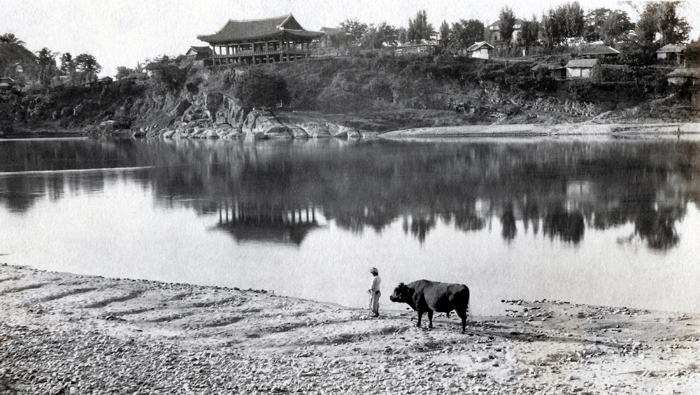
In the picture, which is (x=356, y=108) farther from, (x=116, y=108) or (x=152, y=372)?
(x=152, y=372)

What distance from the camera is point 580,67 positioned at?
73.6 metres

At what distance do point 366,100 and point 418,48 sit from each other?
16091mm

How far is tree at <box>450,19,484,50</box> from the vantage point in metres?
89.9

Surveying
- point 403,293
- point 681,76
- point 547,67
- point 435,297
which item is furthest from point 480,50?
point 435,297

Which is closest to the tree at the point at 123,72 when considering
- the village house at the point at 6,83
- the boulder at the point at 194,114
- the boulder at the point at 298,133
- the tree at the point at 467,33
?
the village house at the point at 6,83

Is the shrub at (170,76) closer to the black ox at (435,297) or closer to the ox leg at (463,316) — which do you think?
the black ox at (435,297)

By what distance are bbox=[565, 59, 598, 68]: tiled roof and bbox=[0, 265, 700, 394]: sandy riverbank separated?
68998 millimetres

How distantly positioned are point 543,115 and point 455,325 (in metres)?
63.3

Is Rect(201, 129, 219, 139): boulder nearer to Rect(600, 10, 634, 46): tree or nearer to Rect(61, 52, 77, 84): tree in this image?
Rect(61, 52, 77, 84): tree

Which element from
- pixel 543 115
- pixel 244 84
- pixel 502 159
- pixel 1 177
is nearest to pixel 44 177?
pixel 1 177

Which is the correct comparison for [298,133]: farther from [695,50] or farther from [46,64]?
[46,64]

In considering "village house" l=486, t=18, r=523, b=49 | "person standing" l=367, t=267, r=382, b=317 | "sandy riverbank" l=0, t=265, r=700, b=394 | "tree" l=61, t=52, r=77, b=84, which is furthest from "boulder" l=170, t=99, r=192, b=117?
"person standing" l=367, t=267, r=382, b=317

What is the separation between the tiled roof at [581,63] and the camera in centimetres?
7293

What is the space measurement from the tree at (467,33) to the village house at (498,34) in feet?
5.29
